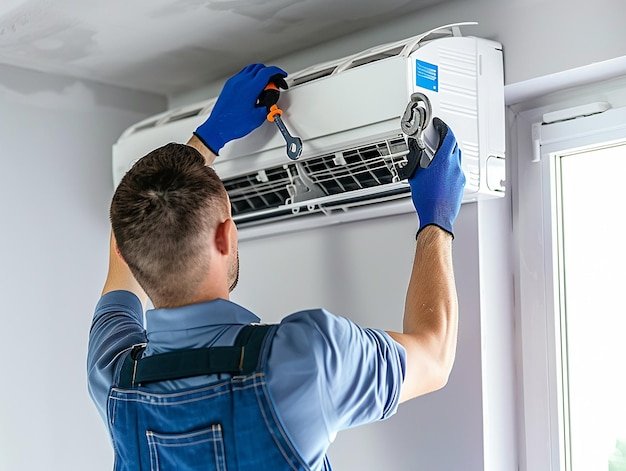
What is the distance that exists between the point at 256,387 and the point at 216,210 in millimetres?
279

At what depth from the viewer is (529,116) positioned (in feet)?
6.12

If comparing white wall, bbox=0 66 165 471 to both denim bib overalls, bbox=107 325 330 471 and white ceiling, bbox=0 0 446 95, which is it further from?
denim bib overalls, bbox=107 325 330 471

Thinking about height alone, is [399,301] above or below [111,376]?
above

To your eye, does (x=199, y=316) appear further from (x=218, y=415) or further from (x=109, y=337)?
(x=109, y=337)

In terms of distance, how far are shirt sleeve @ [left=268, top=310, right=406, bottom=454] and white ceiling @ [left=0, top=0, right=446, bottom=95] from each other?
85cm

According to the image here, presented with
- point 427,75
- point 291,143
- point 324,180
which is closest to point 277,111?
point 291,143

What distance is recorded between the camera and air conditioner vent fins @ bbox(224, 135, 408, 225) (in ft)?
5.66

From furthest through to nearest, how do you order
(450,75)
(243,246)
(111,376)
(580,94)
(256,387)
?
1. (243,246)
2. (580,94)
3. (450,75)
4. (111,376)
5. (256,387)

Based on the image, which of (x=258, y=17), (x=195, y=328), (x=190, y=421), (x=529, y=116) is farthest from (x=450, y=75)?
(x=190, y=421)

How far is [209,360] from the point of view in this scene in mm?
1307

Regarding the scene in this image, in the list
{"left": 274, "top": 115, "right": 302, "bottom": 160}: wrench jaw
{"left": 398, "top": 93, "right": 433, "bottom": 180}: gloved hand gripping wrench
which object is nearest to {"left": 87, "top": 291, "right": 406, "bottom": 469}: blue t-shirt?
{"left": 398, "top": 93, "right": 433, "bottom": 180}: gloved hand gripping wrench

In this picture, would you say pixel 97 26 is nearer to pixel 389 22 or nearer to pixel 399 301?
pixel 389 22

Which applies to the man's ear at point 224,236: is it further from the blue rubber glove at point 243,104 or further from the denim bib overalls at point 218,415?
the blue rubber glove at point 243,104

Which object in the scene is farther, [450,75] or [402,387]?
[450,75]
